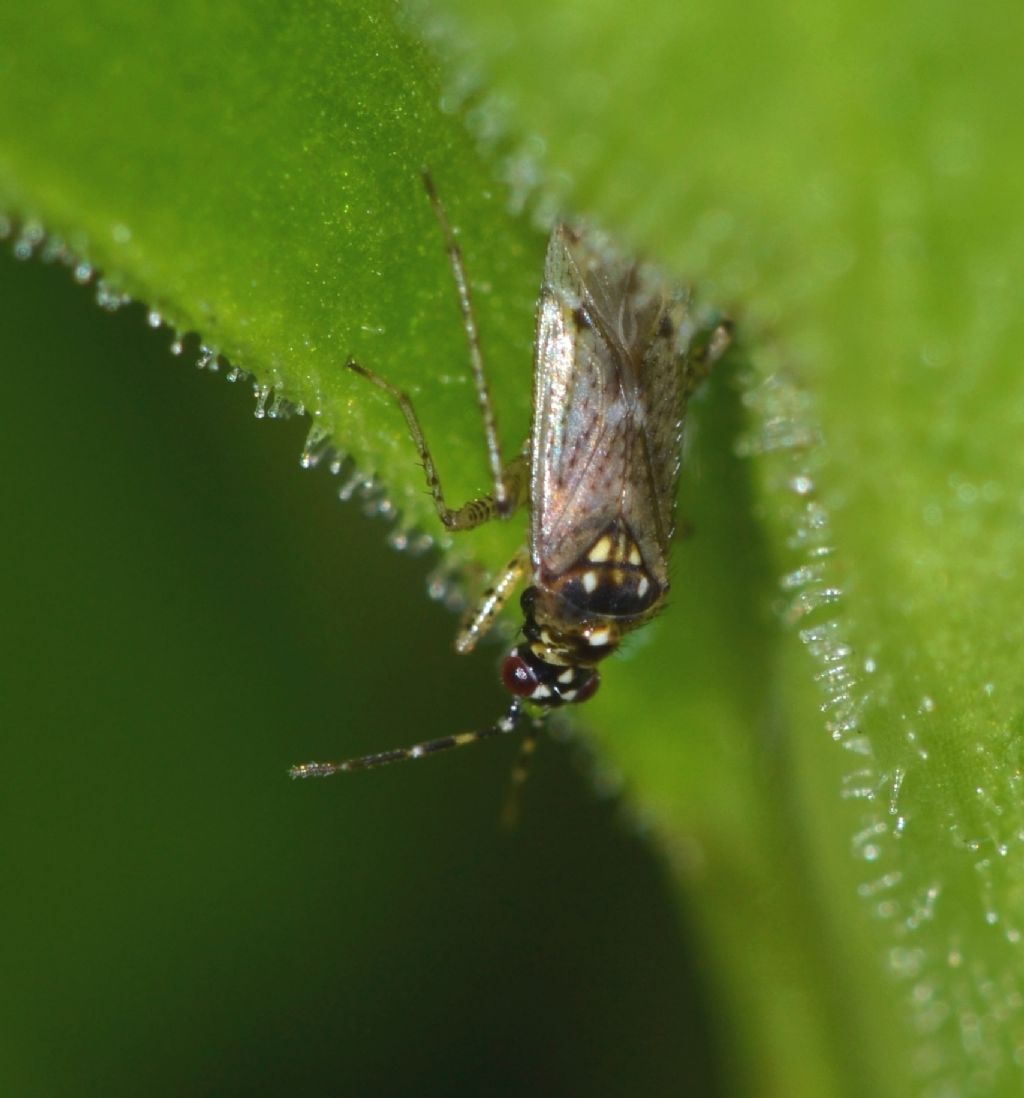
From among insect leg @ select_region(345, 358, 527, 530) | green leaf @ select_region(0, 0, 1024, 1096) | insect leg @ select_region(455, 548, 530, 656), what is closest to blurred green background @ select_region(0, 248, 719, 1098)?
insect leg @ select_region(455, 548, 530, 656)

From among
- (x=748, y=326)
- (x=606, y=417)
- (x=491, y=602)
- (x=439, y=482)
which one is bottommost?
(x=748, y=326)

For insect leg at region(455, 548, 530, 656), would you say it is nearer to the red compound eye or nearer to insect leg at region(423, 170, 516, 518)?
the red compound eye

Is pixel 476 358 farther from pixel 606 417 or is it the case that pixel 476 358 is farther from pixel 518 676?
pixel 518 676

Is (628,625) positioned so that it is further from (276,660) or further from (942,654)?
(942,654)

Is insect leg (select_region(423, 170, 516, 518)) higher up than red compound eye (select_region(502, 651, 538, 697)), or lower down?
higher up

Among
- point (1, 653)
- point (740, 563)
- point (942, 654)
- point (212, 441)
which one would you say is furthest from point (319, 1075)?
point (942, 654)

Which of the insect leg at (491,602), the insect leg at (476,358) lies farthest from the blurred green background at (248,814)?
the insect leg at (476,358)

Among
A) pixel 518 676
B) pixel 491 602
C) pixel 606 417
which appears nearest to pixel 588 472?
pixel 606 417
